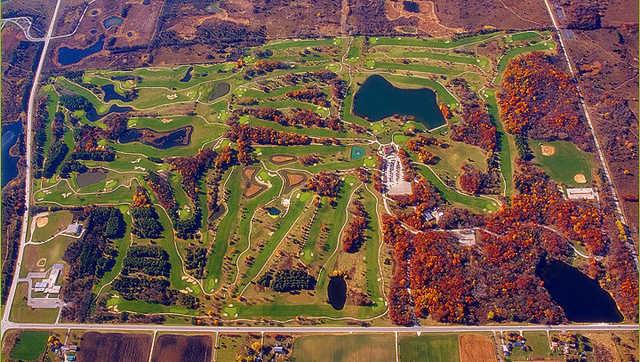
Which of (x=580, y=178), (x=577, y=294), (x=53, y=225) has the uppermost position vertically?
(x=580, y=178)

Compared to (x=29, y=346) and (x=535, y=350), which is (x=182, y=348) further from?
(x=535, y=350)

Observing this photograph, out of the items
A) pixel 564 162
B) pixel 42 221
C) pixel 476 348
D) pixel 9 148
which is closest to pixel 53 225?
pixel 42 221

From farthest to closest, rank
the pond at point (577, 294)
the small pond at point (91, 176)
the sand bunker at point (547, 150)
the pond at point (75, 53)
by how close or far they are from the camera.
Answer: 1. the pond at point (75, 53)
2. the small pond at point (91, 176)
3. the sand bunker at point (547, 150)
4. the pond at point (577, 294)

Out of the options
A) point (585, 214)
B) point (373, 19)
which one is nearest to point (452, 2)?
point (373, 19)

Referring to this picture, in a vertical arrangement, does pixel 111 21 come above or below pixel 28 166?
above

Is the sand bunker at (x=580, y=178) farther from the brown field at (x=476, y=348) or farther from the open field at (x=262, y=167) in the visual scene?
the brown field at (x=476, y=348)

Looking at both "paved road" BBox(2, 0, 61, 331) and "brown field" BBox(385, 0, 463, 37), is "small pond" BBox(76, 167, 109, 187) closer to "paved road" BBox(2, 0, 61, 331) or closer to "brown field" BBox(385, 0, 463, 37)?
"paved road" BBox(2, 0, 61, 331)

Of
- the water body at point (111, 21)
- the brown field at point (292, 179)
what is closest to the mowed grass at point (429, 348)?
the brown field at point (292, 179)
